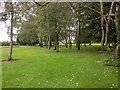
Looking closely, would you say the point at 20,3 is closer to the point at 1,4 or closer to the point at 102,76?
the point at 1,4

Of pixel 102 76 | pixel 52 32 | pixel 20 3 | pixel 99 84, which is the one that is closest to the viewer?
pixel 99 84

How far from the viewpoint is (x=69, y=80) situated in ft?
37.2

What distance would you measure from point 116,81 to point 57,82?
2.68m

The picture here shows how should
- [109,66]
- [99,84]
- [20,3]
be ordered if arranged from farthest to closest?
[109,66] → [20,3] → [99,84]

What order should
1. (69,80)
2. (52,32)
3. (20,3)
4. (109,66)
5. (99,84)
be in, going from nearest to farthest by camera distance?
1. (99,84)
2. (69,80)
3. (20,3)
4. (109,66)
5. (52,32)

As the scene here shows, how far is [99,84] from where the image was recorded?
10.5 m

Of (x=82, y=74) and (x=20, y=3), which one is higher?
(x=20, y=3)

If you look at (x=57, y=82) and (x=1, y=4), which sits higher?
(x=1, y=4)

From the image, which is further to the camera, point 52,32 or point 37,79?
point 52,32

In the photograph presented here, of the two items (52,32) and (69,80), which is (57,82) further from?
(52,32)

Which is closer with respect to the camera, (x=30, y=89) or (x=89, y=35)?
(x=30, y=89)

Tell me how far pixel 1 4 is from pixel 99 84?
7.89 metres

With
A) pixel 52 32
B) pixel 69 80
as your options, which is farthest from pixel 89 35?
pixel 69 80

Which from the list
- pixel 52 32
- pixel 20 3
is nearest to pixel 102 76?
pixel 20 3
